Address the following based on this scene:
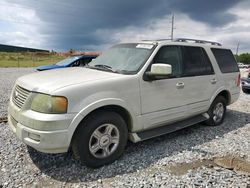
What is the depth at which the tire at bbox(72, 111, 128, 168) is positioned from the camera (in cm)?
303

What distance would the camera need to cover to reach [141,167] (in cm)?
332

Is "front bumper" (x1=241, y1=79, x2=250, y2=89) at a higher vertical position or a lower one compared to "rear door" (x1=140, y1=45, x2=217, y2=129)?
lower

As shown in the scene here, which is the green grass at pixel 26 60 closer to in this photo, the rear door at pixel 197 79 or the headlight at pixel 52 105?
the rear door at pixel 197 79

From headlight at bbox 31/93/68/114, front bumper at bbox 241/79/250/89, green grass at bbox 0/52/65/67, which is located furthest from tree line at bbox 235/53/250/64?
headlight at bbox 31/93/68/114

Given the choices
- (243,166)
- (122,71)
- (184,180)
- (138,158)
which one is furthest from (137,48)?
(243,166)

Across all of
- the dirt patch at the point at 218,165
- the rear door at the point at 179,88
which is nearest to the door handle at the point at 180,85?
the rear door at the point at 179,88

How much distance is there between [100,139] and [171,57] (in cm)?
201

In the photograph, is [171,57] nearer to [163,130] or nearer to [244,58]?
[163,130]

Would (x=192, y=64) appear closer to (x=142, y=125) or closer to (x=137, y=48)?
(x=137, y=48)

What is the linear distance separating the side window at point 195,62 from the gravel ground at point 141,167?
52.9 inches

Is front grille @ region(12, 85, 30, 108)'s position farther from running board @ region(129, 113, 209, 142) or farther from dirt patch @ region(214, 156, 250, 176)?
dirt patch @ region(214, 156, 250, 176)

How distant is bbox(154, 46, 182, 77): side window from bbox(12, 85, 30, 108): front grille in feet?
6.86

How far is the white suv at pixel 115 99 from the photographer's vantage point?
2832mm

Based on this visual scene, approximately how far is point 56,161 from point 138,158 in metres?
1.27
